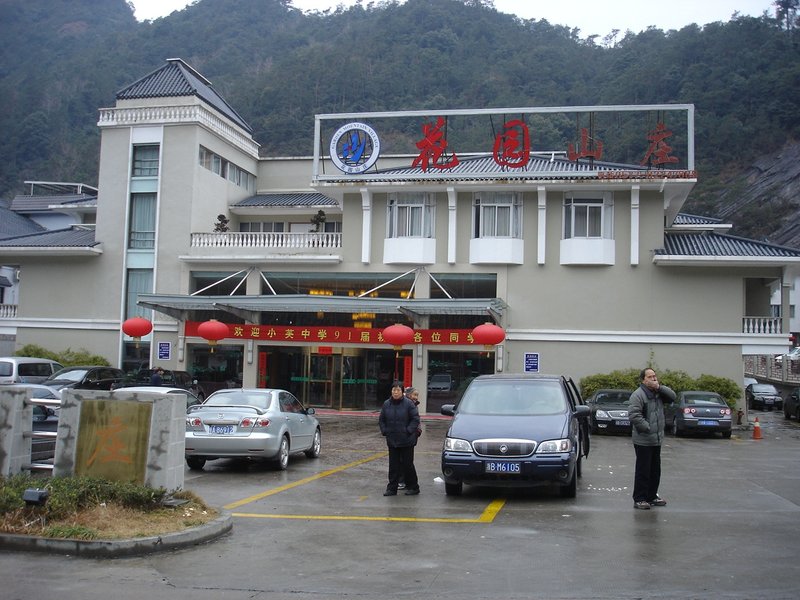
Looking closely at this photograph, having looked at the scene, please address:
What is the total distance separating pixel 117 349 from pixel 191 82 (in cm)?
1231

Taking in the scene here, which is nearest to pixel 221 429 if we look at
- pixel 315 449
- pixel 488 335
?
pixel 315 449

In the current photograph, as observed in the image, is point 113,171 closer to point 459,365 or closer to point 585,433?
point 459,365

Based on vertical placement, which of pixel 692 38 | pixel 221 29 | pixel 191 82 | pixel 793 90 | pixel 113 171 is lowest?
pixel 113 171

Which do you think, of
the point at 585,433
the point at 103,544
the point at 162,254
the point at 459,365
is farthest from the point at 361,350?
the point at 103,544

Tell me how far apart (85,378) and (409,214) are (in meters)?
14.3

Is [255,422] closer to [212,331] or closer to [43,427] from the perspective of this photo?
[43,427]

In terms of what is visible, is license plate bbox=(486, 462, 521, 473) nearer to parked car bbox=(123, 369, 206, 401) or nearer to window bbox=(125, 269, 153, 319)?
parked car bbox=(123, 369, 206, 401)

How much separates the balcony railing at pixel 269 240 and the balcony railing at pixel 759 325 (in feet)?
52.8

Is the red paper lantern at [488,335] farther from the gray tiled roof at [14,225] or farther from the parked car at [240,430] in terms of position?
the gray tiled roof at [14,225]

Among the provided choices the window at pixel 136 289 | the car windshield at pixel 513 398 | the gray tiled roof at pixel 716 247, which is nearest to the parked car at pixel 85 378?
the window at pixel 136 289

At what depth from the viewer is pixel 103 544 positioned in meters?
8.30

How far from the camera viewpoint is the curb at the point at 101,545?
8320 millimetres

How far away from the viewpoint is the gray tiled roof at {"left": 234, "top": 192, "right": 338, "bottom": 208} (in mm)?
39562

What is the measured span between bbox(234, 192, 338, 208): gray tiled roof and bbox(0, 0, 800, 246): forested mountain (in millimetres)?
37875
